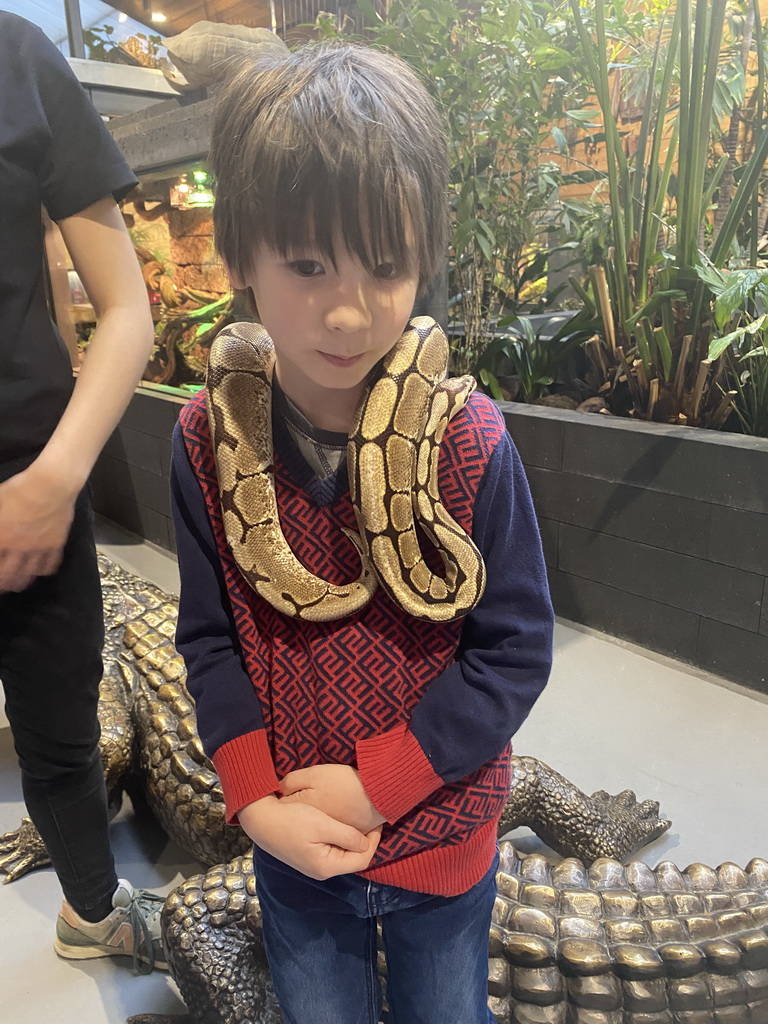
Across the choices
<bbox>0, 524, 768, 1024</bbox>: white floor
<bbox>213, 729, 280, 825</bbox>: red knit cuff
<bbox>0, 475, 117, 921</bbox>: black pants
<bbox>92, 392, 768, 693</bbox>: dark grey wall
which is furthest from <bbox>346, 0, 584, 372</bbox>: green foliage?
<bbox>213, 729, 280, 825</bbox>: red knit cuff

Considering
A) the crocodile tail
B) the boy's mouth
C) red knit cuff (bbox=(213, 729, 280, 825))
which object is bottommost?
the crocodile tail

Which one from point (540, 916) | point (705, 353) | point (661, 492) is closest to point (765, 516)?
point (661, 492)

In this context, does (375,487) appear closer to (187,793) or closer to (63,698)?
(63,698)

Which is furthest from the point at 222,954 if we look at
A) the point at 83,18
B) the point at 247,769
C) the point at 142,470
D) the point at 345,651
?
the point at 83,18

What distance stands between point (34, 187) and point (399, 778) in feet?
2.93

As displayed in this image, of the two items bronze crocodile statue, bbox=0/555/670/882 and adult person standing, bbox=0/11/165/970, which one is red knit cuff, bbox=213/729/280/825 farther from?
bronze crocodile statue, bbox=0/555/670/882

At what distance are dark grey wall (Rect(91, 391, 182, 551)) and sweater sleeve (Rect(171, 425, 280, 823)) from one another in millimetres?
2699

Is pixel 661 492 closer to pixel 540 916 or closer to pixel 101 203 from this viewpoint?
pixel 540 916

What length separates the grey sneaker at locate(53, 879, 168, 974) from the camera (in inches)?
56.1

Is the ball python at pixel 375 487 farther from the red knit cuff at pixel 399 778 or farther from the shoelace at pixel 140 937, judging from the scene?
the shoelace at pixel 140 937

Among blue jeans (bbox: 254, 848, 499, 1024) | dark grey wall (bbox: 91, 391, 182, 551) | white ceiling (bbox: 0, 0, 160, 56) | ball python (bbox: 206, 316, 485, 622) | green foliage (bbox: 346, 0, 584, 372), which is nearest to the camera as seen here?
ball python (bbox: 206, 316, 485, 622)

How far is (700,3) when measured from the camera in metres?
2.30

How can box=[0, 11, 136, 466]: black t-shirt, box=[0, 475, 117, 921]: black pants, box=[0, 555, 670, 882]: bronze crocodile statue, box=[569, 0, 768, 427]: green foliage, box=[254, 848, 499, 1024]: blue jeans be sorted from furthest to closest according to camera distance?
box=[569, 0, 768, 427]: green foliage, box=[0, 555, 670, 882]: bronze crocodile statue, box=[0, 475, 117, 921]: black pants, box=[0, 11, 136, 466]: black t-shirt, box=[254, 848, 499, 1024]: blue jeans

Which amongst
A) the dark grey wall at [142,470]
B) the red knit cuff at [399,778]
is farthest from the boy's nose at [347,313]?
the dark grey wall at [142,470]
